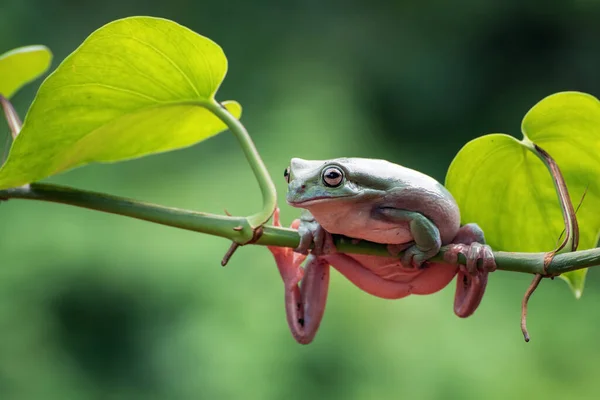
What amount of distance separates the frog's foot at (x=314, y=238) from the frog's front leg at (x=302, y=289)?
10 cm

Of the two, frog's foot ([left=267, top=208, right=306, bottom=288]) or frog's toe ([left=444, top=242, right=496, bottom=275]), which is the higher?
frog's toe ([left=444, top=242, right=496, bottom=275])

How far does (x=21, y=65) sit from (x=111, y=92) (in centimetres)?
28

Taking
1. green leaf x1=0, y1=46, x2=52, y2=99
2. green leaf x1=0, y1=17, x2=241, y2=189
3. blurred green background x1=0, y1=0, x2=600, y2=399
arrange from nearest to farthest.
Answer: green leaf x1=0, y1=17, x2=241, y2=189
green leaf x1=0, y1=46, x2=52, y2=99
blurred green background x1=0, y1=0, x2=600, y2=399

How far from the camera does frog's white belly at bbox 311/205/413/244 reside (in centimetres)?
67

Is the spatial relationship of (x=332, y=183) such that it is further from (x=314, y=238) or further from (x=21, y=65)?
(x=21, y=65)

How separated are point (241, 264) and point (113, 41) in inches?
53.4

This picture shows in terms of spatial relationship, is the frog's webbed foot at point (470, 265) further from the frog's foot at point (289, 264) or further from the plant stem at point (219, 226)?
the frog's foot at point (289, 264)

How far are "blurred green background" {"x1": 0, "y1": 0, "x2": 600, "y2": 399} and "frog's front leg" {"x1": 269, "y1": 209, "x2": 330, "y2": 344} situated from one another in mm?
1099

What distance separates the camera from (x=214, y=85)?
2.53ft

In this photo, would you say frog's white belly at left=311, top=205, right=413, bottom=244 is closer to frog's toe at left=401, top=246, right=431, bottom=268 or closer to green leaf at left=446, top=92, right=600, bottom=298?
frog's toe at left=401, top=246, right=431, bottom=268

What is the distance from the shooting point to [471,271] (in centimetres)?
65

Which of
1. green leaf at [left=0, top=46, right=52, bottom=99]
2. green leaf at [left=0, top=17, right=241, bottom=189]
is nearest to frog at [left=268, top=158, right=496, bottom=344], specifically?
green leaf at [left=0, top=17, right=241, bottom=189]

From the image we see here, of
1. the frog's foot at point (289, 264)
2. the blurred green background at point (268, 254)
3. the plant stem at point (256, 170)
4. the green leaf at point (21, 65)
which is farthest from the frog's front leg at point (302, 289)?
the blurred green background at point (268, 254)

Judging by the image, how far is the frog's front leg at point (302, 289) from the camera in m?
0.80
